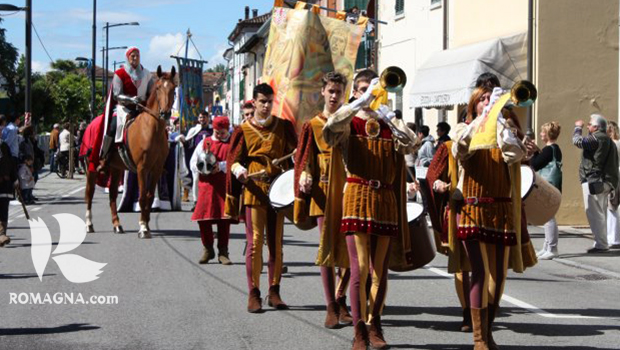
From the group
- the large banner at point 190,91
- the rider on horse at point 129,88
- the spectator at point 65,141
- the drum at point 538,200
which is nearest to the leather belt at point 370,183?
the drum at point 538,200

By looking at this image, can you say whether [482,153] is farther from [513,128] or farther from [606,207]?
[606,207]

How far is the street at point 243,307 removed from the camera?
826 centimetres

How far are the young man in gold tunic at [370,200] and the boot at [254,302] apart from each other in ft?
6.25

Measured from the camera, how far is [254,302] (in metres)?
9.56

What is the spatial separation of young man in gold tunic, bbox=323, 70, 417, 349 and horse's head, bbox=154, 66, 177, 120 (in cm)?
902

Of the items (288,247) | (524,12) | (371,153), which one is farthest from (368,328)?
(524,12)

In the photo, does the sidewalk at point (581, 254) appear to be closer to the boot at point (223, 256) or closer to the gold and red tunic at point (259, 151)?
the boot at point (223, 256)

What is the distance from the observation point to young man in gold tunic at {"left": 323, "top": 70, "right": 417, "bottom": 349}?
7.66 m

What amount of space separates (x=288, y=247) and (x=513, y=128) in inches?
324

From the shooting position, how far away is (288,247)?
621 inches

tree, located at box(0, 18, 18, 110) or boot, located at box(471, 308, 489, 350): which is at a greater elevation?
tree, located at box(0, 18, 18, 110)

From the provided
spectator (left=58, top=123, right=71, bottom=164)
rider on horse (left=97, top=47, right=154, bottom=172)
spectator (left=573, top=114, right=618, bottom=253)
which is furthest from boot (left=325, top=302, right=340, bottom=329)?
spectator (left=58, top=123, right=71, bottom=164)

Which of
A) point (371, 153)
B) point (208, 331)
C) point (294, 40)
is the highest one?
point (294, 40)

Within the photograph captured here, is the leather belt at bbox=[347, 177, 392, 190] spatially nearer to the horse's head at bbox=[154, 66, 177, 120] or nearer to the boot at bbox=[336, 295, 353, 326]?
the boot at bbox=[336, 295, 353, 326]
